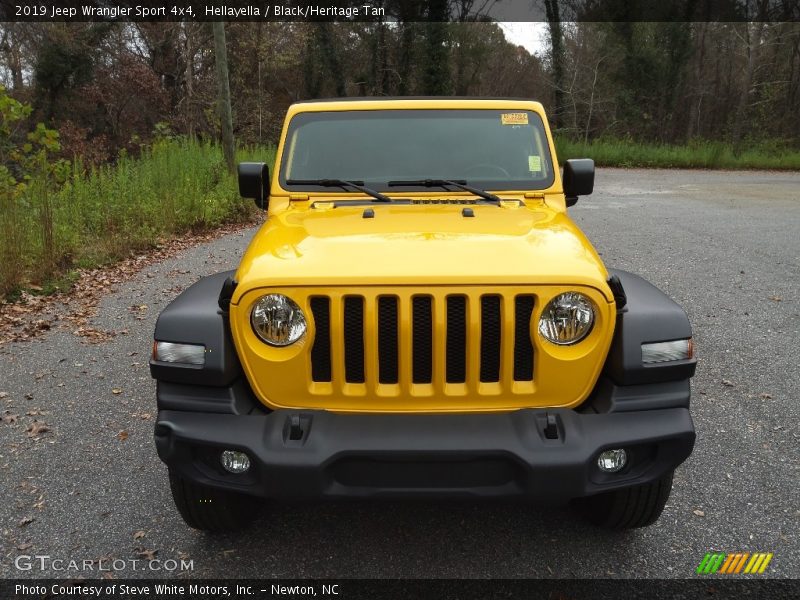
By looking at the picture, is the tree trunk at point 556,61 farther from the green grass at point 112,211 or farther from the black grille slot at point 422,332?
the black grille slot at point 422,332

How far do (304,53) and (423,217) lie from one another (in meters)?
30.3

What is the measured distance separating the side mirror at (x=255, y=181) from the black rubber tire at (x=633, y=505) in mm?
2431

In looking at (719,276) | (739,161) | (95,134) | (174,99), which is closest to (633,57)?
(739,161)

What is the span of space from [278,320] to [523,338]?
35.3 inches

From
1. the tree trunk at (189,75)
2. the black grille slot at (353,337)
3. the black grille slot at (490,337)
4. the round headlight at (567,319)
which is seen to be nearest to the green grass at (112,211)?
the black grille slot at (353,337)

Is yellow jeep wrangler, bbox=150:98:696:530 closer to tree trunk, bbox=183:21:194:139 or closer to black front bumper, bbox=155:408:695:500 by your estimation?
black front bumper, bbox=155:408:695:500

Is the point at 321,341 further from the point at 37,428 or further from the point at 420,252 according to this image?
the point at 37,428

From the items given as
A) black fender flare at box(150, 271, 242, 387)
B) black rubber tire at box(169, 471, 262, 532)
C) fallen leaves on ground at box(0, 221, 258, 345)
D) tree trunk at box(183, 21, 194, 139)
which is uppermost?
tree trunk at box(183, 21, 194, 139)

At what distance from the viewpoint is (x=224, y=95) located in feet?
43.4

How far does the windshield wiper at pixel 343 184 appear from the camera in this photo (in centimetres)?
330

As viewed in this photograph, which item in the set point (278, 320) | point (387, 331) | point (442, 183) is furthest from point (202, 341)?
point (442, 183)

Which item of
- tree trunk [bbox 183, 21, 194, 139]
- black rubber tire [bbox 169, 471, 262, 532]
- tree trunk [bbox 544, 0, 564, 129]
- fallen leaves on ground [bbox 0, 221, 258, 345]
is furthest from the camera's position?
tree trunk [bbox 544, 0, 564, 129]

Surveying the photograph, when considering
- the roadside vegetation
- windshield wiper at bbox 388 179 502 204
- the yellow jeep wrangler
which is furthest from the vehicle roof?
the roadside vegetation

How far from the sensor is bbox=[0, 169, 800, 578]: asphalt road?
2.58m
